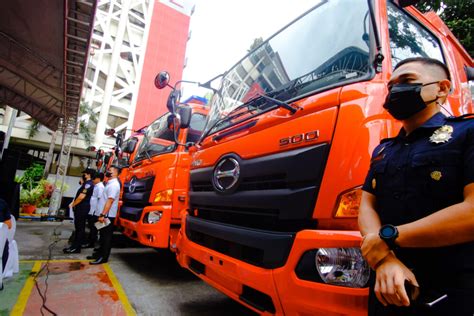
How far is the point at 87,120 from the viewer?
62.3 feet

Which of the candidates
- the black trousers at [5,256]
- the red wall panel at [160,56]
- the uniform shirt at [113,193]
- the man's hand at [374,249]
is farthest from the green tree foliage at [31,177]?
the man's hand at [374,249]

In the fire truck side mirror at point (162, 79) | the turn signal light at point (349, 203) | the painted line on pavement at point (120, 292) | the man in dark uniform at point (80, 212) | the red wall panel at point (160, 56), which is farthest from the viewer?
the red wall panel at point (160, 56)

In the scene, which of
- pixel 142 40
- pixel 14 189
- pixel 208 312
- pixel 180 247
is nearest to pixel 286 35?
pixel 180 247

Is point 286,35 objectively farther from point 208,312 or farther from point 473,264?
point 208,312

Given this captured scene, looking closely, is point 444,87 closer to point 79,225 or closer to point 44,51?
point 79,225

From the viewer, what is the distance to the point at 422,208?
1.06 meters

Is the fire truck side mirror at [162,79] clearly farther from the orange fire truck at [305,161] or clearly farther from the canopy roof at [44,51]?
the canopy roof at [44,51]

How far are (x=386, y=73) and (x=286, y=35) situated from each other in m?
1.22

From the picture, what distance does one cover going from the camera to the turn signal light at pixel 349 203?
1481mm

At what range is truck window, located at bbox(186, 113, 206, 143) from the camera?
4340 millimetres

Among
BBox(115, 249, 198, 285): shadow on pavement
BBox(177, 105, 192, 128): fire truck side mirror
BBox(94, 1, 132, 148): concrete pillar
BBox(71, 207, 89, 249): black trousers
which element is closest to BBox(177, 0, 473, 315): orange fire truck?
BBox(177, 105, 192, 128): fire truck side mirror

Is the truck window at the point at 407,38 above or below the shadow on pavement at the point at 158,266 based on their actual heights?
above

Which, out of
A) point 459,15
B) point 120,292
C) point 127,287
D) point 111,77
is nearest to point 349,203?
point 120,292

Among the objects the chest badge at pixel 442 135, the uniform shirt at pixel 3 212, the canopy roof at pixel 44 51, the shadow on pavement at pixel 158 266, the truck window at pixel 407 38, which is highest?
the canopy roof at pixel 44 51
